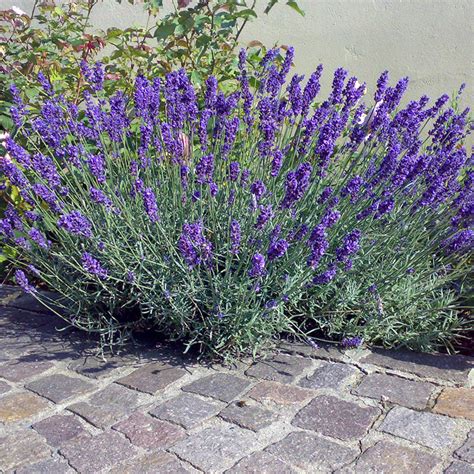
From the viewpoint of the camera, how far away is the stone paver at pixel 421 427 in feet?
7.22

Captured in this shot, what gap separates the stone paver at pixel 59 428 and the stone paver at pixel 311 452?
2.29ft

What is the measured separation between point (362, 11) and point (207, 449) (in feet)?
13.4

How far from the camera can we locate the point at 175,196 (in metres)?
3.02

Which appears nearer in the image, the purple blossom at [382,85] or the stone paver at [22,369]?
the stone paver at [22,369]

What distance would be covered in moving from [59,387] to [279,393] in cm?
90

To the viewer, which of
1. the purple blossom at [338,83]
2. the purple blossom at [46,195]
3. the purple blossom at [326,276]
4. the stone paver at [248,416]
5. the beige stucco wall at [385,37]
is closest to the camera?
the stone paver at [248,416]

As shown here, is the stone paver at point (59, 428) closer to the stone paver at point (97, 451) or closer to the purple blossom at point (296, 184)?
the stone paver at point (97, 451)

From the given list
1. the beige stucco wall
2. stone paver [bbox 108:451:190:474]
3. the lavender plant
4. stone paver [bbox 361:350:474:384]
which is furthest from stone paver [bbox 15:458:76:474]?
the beige stucco wall

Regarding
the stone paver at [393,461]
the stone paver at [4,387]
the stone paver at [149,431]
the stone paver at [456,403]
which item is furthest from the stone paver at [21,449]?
the stone paver at [456,403]

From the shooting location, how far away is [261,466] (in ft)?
6.84

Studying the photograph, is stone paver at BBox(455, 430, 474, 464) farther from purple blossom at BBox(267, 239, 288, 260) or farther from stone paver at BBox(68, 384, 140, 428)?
stone paver at BBox(68, 384, 140, 428)

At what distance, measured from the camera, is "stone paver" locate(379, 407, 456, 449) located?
2.20m

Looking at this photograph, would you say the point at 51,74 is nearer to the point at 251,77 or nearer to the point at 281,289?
the point at 251,77

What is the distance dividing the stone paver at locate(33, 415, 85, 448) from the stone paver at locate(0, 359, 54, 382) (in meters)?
0.44
